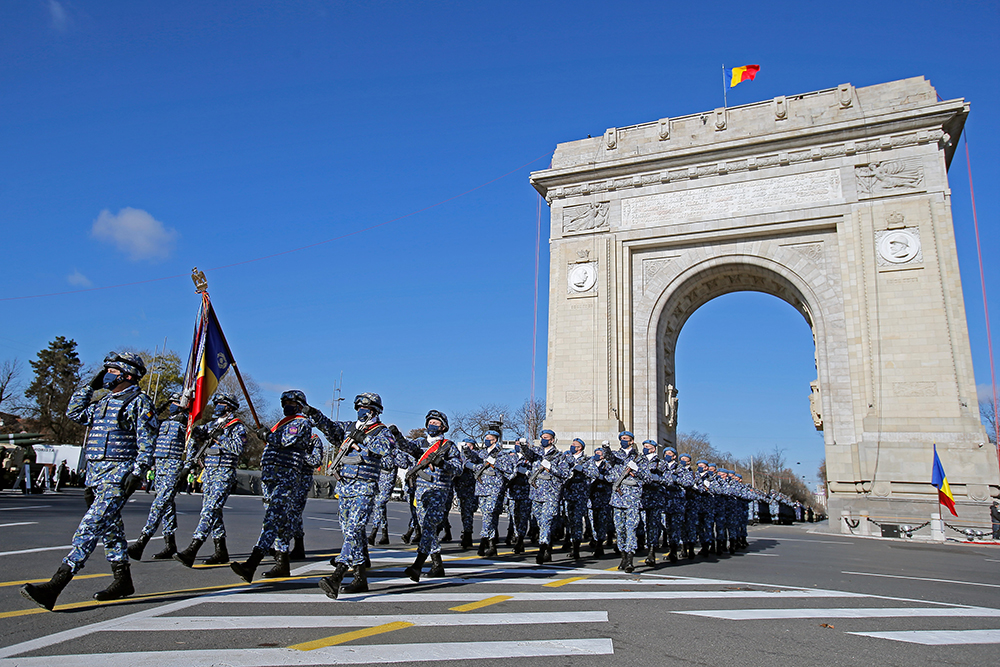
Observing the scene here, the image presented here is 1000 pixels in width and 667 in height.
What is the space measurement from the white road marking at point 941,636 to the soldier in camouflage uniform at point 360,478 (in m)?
4.57

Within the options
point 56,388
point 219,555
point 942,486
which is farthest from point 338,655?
point 56,388

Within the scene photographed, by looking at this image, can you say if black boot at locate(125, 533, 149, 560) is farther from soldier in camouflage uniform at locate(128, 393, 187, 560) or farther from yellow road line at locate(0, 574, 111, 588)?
yellow road line at locate(0, 574, 111, 588)

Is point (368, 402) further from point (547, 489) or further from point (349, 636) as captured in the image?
point (547, 489)

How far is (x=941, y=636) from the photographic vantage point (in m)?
5.43

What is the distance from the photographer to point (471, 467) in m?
12.3

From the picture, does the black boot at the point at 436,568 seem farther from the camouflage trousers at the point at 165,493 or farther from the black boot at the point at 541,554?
the camouflage trousers at the point at 165,493

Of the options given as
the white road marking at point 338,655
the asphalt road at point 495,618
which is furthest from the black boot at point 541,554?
the white road marking at point 338,655

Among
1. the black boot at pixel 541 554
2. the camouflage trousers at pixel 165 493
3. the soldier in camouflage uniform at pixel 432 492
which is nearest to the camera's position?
the soldier in camouflage uniform at pixel 432 492

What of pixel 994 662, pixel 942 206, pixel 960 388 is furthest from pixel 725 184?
pixel 994 662

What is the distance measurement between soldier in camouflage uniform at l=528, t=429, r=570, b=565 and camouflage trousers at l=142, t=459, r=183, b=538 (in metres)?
5.37

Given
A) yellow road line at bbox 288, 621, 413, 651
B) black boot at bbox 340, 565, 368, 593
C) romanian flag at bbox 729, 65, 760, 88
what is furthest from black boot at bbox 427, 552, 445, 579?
Result: romanian flag at bbox 729, 65, 760, 88

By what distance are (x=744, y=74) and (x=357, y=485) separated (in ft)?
92.4

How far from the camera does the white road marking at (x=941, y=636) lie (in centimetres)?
522

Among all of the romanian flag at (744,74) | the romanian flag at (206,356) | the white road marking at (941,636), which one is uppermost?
the romanian flag at (744,74)
